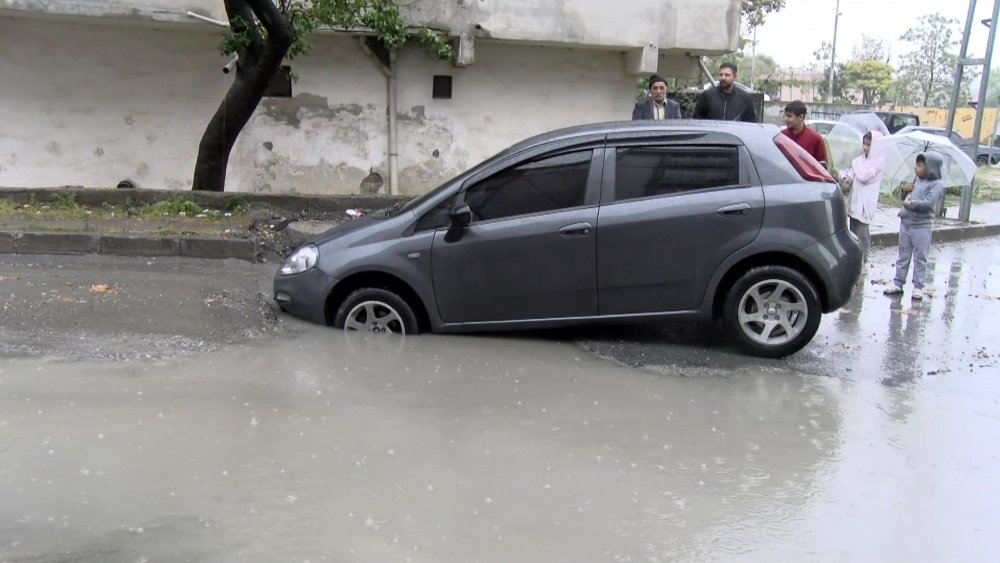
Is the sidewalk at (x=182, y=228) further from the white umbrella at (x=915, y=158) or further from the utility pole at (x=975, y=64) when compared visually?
the utility pole at (x=975, y=64)

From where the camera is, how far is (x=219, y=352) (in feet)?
18.3

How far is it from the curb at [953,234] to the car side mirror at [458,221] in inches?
328

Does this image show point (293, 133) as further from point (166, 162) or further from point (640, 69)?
point (640, 69)

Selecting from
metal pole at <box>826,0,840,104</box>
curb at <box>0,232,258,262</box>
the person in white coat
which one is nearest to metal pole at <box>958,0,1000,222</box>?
the person in white coat

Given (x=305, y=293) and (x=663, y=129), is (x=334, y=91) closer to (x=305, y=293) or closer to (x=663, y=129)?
(x=305, y=293)

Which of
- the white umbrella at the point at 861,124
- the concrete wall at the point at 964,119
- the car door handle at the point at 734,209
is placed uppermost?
the concrete wall at the point at 964,119

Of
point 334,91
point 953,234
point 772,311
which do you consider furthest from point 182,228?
point 953,234

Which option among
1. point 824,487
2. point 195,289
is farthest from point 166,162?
point 824,487

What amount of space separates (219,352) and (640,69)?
8618 mm

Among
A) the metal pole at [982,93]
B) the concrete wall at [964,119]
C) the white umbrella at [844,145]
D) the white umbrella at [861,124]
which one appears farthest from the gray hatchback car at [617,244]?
the concrete wall at [964,119]

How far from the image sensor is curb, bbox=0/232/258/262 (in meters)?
8.20

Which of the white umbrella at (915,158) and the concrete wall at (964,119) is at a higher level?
the concrete wall at (964,119)

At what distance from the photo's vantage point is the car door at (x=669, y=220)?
5.73 metres

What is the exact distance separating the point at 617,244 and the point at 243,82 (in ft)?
19.4
